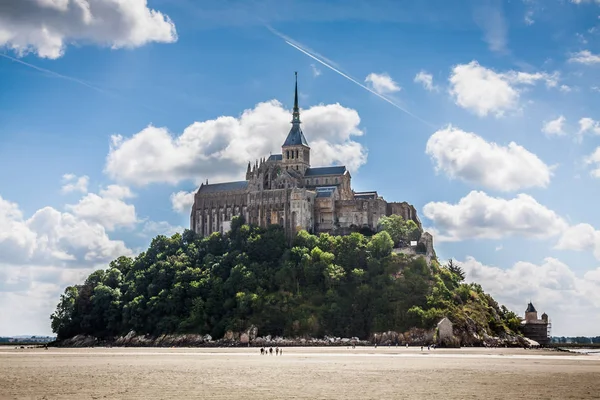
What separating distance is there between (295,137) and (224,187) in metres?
16.0

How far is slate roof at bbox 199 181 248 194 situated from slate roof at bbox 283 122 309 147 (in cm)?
1140

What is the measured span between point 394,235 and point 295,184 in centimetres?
1971

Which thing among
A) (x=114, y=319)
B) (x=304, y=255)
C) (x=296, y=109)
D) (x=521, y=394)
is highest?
(x=296, y=109)

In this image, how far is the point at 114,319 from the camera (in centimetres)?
12044

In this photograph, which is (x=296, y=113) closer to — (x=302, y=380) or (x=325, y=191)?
(x=325, y=191)

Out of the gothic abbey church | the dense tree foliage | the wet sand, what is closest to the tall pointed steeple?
the gothic abbey church

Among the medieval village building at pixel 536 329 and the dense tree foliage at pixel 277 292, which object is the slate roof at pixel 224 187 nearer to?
the dense tree foliage at pixel 277 292

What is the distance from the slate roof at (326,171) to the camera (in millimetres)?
137500

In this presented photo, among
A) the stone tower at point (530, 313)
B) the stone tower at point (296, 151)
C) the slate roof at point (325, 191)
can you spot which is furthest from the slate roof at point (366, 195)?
the stone tower at point (530, 313)

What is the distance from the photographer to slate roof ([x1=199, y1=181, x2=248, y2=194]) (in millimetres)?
139250

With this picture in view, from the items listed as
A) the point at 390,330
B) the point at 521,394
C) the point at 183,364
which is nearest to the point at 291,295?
the point at 390,330

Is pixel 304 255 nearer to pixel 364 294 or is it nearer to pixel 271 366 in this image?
pixel 364 294

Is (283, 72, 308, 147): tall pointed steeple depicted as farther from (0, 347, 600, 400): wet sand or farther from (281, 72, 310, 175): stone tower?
(0, 347, 600, 400): wet sand

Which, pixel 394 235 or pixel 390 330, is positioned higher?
pixel 394 235
